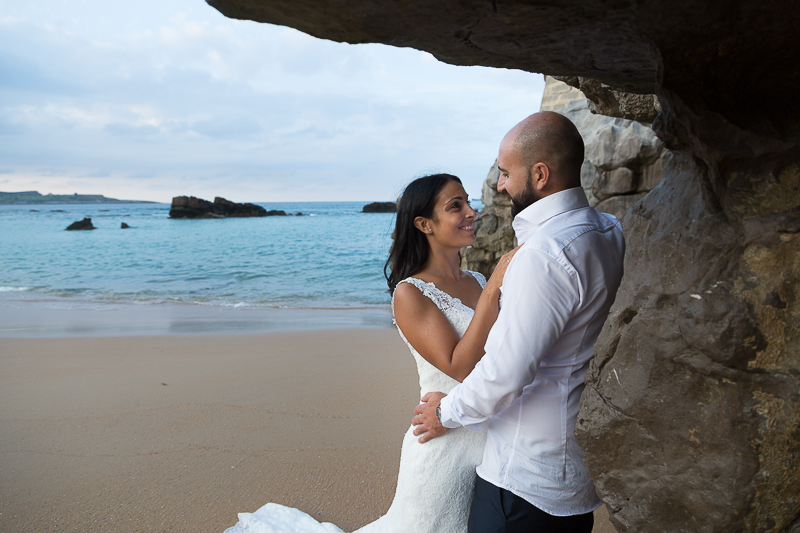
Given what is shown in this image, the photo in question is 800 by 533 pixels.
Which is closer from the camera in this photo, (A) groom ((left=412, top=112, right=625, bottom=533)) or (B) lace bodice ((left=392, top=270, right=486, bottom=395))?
(A) groom ((left=412, top=112, right=625, bottom=533))

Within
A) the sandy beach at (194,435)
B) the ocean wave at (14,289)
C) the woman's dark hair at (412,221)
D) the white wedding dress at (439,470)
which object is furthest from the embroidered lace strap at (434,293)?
the ocean wave at (14,289)

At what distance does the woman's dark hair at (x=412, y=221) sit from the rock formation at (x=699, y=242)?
3.54 ft

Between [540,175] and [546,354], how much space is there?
593 mm

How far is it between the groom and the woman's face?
0.67m

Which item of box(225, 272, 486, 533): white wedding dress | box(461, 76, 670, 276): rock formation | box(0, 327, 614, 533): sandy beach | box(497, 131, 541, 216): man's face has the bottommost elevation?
box(0, 327, 614, 533): sandy beach

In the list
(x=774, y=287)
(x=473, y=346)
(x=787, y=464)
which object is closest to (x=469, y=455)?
(x=473, y=346)

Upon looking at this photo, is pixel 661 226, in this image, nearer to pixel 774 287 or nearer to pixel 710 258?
pixel 710 258

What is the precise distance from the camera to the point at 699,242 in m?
1.36

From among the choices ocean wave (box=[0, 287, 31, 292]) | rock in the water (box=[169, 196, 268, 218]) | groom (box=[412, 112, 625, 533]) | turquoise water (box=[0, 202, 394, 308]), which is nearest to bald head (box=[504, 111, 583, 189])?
groom (box=[412, 112, 625, 533])

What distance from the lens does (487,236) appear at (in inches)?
403

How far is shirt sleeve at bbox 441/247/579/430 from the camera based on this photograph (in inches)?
59.9

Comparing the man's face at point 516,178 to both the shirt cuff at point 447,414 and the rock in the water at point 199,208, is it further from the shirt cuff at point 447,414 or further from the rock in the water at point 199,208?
the rock in the water at point 199,208

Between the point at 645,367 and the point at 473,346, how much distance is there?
670 millimetres

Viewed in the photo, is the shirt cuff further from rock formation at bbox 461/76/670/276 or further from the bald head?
rock formation at bbox 461/76/670/276
